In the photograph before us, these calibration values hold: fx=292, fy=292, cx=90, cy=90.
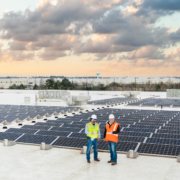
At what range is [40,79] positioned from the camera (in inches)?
Result: 4016

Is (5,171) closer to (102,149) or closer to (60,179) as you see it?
(60,179)

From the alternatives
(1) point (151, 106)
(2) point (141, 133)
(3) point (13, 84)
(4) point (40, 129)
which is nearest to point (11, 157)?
(4) point (40, 129)

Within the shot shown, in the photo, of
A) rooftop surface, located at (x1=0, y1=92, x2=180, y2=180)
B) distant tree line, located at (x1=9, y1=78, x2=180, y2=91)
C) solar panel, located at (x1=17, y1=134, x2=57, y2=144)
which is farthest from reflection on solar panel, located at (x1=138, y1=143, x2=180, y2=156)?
distant tree line, located at (x1=9, y1=78, x2=180, y2=91)

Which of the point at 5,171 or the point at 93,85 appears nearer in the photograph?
the point at 5,171

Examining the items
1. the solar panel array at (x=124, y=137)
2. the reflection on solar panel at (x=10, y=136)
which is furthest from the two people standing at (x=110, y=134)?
the reflection on solar panel at (x=10, y=136)

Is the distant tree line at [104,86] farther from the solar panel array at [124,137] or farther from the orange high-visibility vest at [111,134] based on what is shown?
the orange high-visibility vest at [111,134]

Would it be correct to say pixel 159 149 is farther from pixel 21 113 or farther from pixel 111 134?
pixel 21 113

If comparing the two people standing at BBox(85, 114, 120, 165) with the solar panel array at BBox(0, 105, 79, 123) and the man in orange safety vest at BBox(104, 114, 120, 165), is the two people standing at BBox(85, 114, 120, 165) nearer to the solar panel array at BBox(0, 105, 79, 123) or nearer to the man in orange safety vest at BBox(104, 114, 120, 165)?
the man in orange safety vest at BBox(104, 114, 120, 165)

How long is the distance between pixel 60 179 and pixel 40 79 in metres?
93.6

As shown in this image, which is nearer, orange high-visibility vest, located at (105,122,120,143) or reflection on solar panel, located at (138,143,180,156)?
orange high-visibility vest, located at (105,122,120,143)

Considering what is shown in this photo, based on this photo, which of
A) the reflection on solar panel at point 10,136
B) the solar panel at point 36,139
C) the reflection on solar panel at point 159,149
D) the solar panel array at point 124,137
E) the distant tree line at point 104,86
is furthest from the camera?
the distant tree line at point 104,86

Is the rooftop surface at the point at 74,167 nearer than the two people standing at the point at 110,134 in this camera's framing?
Yes

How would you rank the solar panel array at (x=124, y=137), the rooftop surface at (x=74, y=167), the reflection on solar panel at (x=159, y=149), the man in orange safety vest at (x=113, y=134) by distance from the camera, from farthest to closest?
the solar panel array at (x=124, y=137), the reflection on solar panel at (x=159, y=149), the man in orange safety vest at (x=113, y=134), the rooftop surface at (x=74, y=167)

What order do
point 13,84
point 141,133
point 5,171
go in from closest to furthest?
point 5,171, point 141,133, point 13,84
